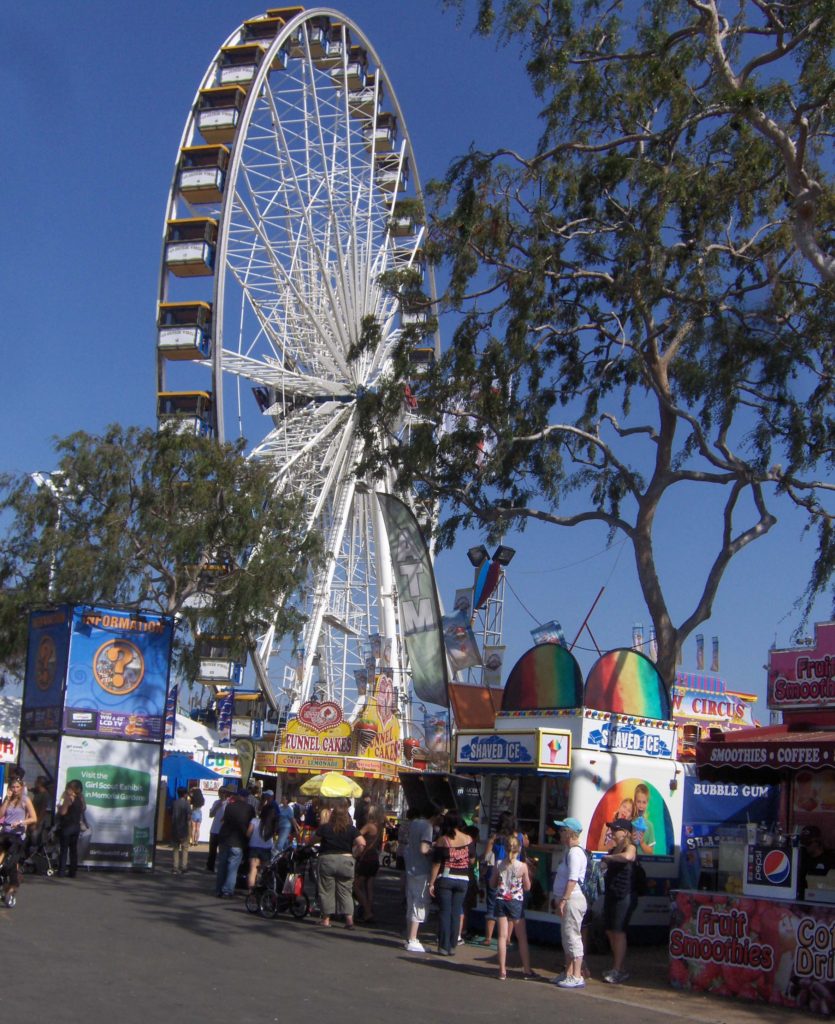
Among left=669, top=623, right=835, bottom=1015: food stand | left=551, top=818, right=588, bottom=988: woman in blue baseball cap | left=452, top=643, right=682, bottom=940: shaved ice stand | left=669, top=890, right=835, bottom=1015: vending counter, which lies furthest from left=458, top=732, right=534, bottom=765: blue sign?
left=669, top=890, right=835, bottom=1015: vending counter

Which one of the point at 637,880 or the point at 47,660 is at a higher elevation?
the point at 47,660

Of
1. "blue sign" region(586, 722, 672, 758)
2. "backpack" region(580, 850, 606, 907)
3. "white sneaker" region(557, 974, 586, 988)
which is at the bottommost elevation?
"white sneaker" region(557, 974, 586, 988)

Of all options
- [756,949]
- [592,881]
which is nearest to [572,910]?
[592,881]

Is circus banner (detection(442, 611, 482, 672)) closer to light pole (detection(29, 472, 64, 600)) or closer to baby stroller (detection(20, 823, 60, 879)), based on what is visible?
light pole (detection(29, 472, 64, 600))

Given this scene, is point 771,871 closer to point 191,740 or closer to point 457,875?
point 457,875

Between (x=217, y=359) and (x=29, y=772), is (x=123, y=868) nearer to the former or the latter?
(x=29, y=772)

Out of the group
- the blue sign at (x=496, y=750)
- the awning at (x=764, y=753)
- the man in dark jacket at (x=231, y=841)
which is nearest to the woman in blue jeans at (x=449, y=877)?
the blue sign at (x=496, y=750)

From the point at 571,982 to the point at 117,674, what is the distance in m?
11.3

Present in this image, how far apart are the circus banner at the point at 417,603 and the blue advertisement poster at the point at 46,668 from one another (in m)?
6.19

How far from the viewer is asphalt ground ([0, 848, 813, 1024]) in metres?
9.02

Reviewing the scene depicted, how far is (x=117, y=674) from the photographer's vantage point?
2064 cm

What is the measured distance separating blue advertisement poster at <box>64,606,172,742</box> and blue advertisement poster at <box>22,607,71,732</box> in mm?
177

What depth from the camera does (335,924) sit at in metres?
15.6

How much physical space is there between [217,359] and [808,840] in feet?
73.0
